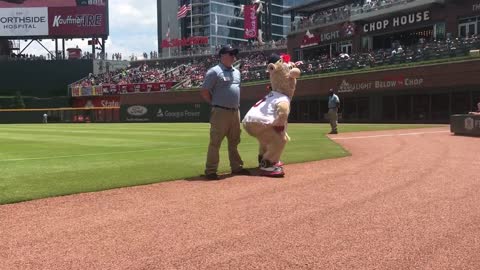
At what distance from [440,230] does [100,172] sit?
5756 mm

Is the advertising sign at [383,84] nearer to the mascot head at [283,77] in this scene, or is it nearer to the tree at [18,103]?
the mascot head at [283,77]

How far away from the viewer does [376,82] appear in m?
36.8

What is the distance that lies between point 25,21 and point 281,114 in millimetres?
75527

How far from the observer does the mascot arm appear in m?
8.47

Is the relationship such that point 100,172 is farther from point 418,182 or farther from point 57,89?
point 57,89

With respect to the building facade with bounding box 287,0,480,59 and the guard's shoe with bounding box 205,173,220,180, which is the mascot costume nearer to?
the guard's shoe with bounding box 205,173,220,180

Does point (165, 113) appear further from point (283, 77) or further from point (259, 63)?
point (283, 77)

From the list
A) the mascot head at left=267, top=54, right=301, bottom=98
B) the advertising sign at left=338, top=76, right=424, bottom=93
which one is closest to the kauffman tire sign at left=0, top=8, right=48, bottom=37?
the advertising sign at left=338, top=76, right=424, bottom=93

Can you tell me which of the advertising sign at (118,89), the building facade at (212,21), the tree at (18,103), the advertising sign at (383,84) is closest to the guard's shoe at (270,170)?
the advertising sign at (383,84)

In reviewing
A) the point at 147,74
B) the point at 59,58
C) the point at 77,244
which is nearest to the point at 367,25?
the point at 147,74

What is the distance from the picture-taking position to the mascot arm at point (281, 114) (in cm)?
847

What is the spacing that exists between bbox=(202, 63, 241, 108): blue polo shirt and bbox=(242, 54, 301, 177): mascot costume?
50 centimetres

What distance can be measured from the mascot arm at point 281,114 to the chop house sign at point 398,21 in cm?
3708

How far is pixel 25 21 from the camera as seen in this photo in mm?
75500
